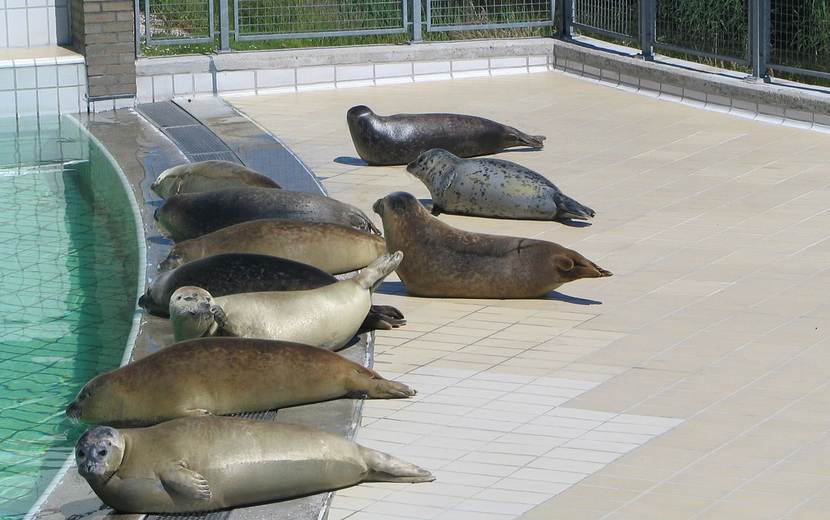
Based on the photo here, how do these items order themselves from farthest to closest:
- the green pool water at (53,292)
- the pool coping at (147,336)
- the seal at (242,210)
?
the seal at (242,210), the green pool water at (53,292), the pool coping at (147,336)

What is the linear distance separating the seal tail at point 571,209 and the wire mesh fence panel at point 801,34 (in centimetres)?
376

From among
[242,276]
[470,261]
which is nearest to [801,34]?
[470,261]

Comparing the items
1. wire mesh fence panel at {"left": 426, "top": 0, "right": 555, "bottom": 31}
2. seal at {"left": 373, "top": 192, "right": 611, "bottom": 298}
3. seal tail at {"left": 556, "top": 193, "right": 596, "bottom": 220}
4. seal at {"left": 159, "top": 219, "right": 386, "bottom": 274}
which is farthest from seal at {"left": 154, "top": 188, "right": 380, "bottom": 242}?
wire mesh fence panel at {"left": 426, "top": 0, "right": 555, "bottom": 31}

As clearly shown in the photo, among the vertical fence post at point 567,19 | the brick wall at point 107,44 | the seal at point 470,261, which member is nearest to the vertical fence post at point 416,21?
the vertical fence post at point 567,19

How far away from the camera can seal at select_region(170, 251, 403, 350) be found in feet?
18.1

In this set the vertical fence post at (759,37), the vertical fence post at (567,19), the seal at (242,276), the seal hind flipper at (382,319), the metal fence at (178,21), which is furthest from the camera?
the vertical fence post at (567,19)

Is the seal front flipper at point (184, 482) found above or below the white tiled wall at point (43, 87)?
below

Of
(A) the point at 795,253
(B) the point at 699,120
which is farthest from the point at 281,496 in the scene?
(B) the point at 699,120

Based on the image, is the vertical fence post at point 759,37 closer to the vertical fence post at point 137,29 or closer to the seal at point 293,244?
the vertical fence post at point 137,29

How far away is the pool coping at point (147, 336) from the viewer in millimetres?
4414

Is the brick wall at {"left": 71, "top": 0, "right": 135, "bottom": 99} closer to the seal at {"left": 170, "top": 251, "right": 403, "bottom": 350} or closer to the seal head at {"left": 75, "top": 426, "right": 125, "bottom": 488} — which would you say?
the seal at {"left": 170, "top": 251, "right": 403, "bottom": 350}

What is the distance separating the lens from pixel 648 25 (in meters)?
12.7

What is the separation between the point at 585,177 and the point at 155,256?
3.27m

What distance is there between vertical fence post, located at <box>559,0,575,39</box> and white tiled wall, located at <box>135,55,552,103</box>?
44 centimetres
